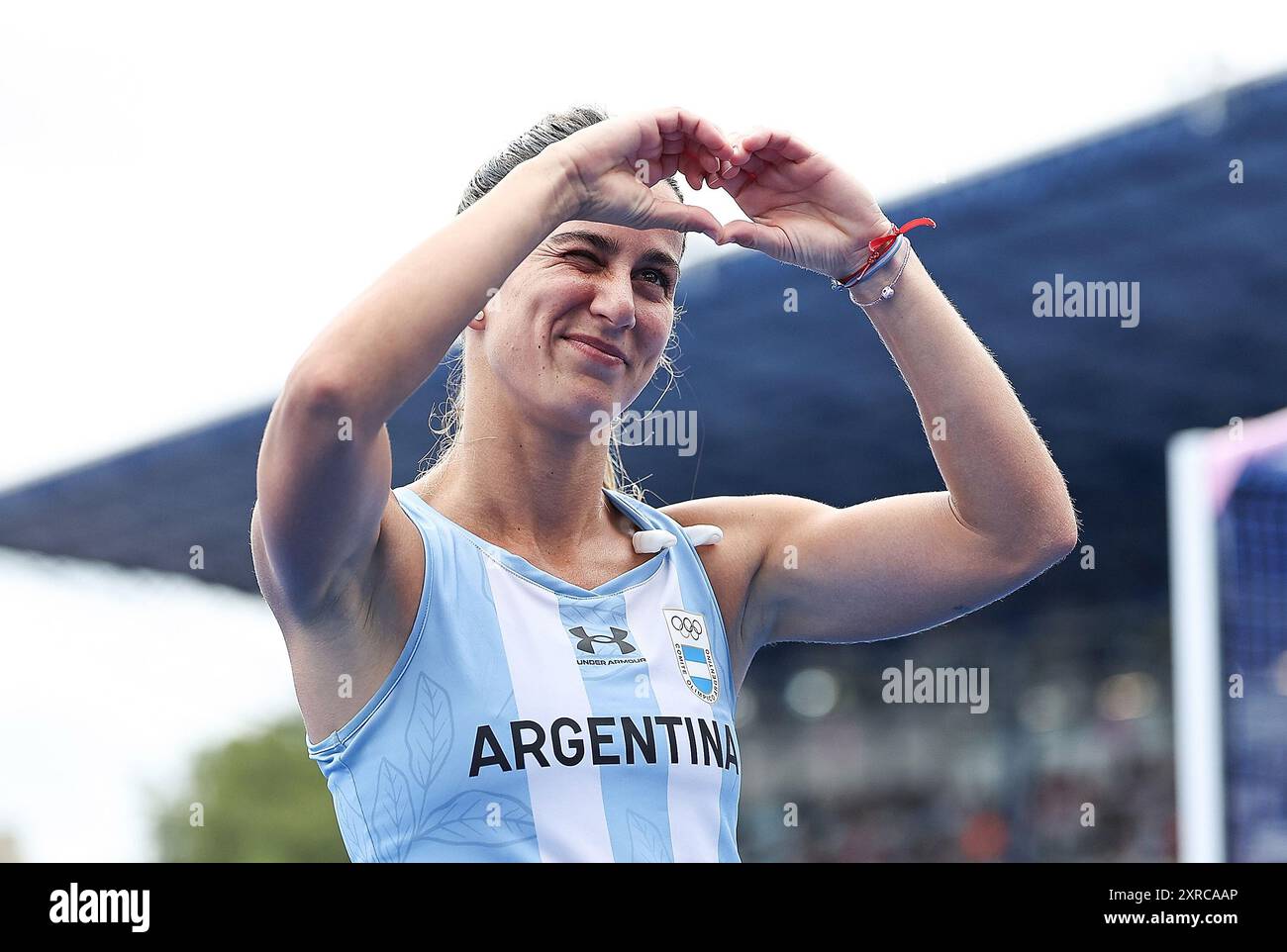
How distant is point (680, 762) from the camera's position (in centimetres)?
188

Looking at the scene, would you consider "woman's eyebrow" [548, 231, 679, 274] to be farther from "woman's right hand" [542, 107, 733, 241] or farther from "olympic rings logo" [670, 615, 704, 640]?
"olympic rings logo" [670, 615, 704, 640]

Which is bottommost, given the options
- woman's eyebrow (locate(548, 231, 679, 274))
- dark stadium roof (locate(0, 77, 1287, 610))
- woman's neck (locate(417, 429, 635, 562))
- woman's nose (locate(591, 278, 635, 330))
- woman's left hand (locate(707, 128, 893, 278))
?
woman's neck (locate(417, 429, 635, 562))

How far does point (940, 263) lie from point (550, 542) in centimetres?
648

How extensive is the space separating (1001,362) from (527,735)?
27.4 ft

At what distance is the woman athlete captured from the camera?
1.66m

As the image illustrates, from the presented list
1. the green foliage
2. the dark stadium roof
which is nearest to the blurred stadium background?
the dark stadium roof

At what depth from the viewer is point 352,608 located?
1767 mm

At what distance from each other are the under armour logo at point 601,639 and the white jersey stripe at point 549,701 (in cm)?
2

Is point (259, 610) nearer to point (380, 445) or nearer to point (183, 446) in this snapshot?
point (183, 446)

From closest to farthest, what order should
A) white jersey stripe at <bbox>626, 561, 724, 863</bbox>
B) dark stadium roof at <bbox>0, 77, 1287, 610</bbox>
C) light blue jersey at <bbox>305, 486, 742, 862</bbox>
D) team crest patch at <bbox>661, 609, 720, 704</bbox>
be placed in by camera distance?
light blue jersey at <bbox>305, 486, 742, 862</bbox>
white jersey stripe at <bbox>626, 561, 724, 863</bbox>
team crest patch at <bbox>661, 609, 720, 704</bbox>
dark stadium roof at <bbox>0, 77, 1287, 610</bbox>

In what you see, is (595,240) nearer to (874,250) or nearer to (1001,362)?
(874,250)

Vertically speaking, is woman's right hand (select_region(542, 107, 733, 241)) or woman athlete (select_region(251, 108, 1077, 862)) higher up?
woman's right hand (select_region(542, 107, 733, 241))

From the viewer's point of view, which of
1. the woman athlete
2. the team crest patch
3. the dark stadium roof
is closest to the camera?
the woman athlete

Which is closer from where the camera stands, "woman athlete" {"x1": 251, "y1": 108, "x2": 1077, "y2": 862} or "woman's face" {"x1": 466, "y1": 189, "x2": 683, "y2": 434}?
"woman athlete" {"x1": 251, "y1": 108, "x2": 1077, "y2": 862}
